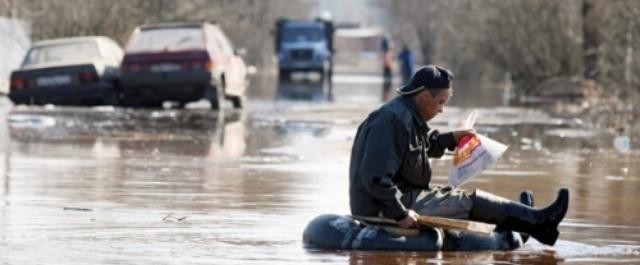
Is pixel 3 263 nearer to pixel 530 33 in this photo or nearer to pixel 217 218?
pixel 217 218

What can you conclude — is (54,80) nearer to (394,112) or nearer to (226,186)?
(226,186)

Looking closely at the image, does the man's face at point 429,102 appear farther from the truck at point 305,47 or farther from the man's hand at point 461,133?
the truck at point 305,47

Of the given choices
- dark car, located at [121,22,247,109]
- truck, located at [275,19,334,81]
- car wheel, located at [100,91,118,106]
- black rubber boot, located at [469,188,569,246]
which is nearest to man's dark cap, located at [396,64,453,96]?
black rubber boot, located at [469,188,569,246]

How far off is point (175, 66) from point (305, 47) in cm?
3517

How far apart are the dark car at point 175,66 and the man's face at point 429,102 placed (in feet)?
63.9

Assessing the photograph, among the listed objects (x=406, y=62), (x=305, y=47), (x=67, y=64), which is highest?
(x=67, y=64)

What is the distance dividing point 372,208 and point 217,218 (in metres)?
2.12

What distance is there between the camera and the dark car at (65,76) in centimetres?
3014

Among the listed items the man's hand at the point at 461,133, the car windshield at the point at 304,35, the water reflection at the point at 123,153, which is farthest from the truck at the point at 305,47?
the man's hand at the point at 461,133

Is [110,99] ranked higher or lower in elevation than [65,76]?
lower

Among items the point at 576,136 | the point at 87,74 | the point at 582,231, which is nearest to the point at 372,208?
the point at 582,231

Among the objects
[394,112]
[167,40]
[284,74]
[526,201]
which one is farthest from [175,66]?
[284,74]

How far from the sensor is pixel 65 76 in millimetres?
30094

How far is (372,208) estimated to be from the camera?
10.3 metres
